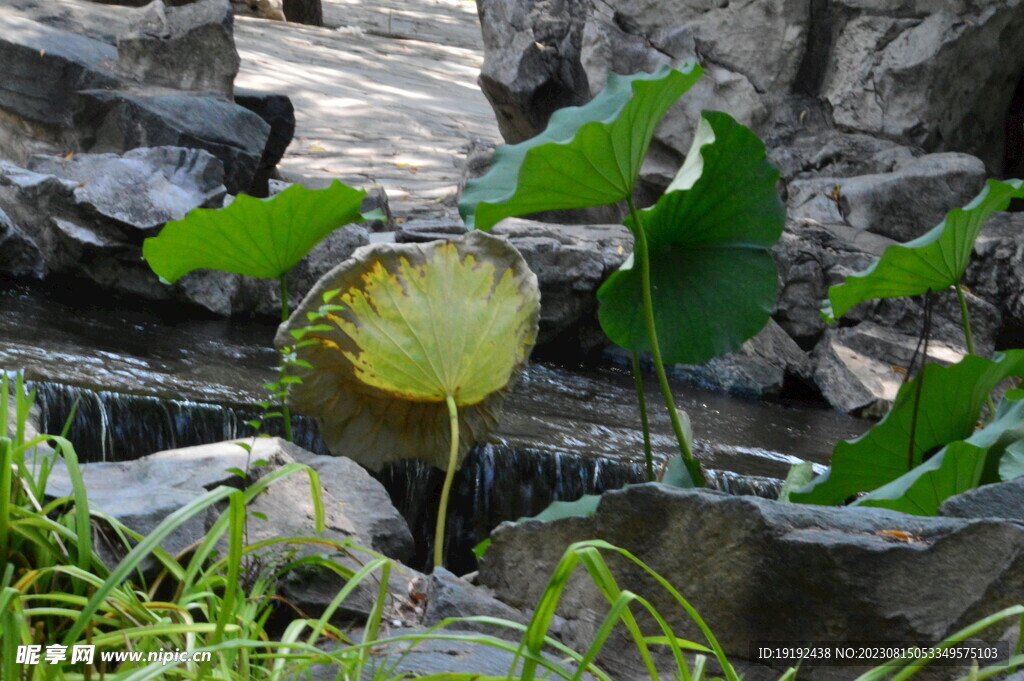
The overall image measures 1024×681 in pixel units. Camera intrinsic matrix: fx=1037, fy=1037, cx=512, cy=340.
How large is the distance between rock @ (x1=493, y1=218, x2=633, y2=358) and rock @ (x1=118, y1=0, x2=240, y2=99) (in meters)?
2.73

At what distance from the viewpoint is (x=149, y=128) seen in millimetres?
7055

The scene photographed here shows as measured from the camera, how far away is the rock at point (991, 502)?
192 cm

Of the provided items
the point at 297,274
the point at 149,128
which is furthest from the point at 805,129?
the point at 149,128

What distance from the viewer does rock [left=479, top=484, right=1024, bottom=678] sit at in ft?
5.42

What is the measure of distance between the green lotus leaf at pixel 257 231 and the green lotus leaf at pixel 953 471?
1477 millimetres

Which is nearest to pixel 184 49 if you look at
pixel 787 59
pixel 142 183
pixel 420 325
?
pixel 142 183

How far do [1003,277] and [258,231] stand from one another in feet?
18.9

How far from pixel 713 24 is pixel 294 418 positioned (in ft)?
18.3

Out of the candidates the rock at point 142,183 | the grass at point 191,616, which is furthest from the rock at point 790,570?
the rock at point 142,183

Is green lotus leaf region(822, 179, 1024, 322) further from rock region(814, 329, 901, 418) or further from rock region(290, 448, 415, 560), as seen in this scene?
rock region(814, 329, 901, 418)

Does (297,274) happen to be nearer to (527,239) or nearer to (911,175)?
(527,239)

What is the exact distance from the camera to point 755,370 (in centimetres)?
647

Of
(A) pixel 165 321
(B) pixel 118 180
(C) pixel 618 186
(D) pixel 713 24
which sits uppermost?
(D) pixel 713 24

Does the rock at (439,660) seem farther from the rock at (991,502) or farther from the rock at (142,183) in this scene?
the rock at (142,183)
